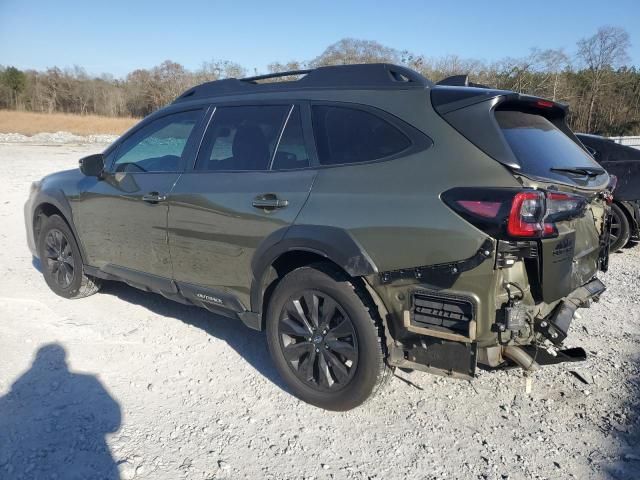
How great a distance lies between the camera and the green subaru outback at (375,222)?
2.52 meters

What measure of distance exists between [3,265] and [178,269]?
3.70 m

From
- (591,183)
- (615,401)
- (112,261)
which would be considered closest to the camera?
(591,183)

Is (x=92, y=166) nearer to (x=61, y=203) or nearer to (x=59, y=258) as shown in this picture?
(x=61, y=203)

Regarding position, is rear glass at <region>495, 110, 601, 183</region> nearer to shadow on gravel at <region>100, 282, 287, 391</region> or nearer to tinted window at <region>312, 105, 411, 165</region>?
tinted window at <region>312, 105, 411, 165</region>

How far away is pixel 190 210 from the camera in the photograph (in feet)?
12.0

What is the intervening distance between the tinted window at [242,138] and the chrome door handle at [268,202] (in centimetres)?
26

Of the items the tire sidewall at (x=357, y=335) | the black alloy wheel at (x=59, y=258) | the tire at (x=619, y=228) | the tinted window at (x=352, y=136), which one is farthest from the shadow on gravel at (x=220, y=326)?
the tire at (x=619, y=228)


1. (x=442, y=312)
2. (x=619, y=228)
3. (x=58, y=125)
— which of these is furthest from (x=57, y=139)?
(x=442, y=312)

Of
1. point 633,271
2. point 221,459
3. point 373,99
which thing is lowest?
point 221,459

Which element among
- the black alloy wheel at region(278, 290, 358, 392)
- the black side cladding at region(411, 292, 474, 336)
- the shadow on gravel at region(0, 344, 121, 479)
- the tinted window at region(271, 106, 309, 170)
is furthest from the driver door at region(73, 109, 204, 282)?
the black side cladding at region(411, 292, 474, 336)

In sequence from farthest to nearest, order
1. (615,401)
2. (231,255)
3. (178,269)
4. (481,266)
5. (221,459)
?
(178,269), (231,255), (615,401), (221,459), (481,266)

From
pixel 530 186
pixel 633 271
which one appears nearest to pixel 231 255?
pixel 530 186

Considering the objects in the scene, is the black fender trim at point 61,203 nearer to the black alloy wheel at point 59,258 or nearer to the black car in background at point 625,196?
the black alloy wheel at point 59,258

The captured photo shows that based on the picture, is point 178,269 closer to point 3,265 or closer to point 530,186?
point 530,186
